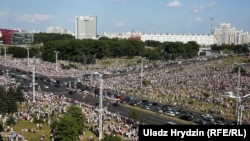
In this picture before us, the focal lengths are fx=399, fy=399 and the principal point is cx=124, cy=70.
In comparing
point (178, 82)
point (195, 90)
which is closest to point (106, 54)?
point (178, 82)

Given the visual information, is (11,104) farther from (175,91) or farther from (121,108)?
(175,91)

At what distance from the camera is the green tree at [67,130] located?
28594mm

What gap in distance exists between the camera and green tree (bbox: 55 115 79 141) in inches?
1126

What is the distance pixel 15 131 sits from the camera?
32.8 m

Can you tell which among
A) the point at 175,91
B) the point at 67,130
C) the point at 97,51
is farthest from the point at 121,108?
the point at 97,51

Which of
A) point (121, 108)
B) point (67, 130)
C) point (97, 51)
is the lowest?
point (121, 108)

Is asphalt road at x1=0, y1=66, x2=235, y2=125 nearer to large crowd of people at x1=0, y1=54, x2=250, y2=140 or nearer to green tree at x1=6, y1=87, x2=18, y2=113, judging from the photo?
large crowd of people at x1=0, y1=54, x2=250, y2=140

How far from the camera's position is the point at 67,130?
2862 cm

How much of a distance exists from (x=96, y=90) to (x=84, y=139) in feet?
76.1

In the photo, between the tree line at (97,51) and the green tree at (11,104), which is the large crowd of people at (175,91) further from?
Answer: the tree line at (97,51)

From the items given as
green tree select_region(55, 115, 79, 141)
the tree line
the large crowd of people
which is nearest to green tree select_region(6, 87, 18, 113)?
the large crowd of people

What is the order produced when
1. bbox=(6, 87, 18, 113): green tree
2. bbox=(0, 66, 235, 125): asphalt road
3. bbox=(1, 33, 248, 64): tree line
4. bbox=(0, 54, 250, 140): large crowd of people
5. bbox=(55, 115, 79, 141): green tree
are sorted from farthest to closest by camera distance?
bbox=(1, 33, 248, 64): tree line
bbox=(0, 66, 235, 125): asphalt road
bbox=(0, 54, 250, 140): large crowd of people
bbox=(6, 87, 18, 113): green tree
bbox=(55, 115, 79, 141): green tree

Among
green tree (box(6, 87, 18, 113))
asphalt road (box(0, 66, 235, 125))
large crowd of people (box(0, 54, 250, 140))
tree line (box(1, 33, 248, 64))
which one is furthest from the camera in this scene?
tree line (box(1, 33, 248, 64))

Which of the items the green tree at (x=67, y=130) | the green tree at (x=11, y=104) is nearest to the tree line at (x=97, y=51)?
the green tree at (x=11, y=104)
